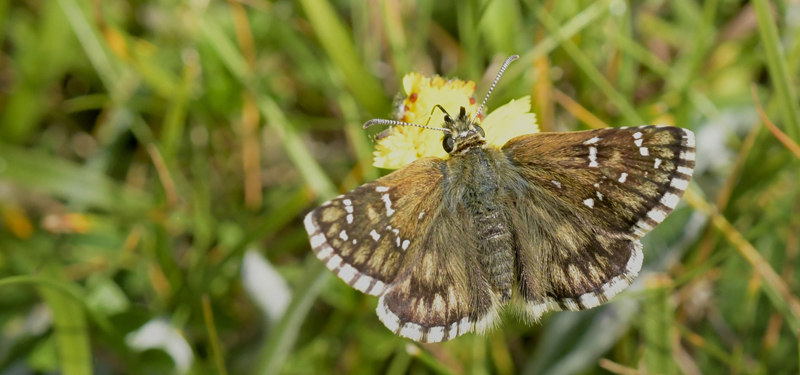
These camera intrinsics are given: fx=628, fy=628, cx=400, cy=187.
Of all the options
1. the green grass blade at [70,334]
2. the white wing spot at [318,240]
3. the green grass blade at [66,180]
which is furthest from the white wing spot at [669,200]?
the green grass blade at [66,180]

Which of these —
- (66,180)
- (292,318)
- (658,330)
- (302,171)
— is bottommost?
(658,330)

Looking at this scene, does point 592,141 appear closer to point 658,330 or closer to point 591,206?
point 591,206

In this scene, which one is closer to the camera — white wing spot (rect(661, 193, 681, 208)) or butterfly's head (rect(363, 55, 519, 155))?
white wing spot (rect(661, 193, 681, 208))

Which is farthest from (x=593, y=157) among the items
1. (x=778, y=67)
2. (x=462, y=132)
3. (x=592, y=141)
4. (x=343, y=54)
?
(x=343, y=54)

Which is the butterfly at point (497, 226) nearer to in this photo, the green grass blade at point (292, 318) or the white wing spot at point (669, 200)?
the white wing spot at point (669, 200)

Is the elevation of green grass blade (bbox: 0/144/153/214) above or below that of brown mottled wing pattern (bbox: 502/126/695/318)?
below

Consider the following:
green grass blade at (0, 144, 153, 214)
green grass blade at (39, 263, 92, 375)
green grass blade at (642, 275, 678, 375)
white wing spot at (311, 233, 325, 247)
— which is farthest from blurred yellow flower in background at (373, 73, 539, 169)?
green grass blade at (0, 144, 153, 214)

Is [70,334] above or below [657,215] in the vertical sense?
below

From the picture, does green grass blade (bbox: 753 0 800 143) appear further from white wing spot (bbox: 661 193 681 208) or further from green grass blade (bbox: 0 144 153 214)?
green grass blade (bbox: 0 144 153 214)
